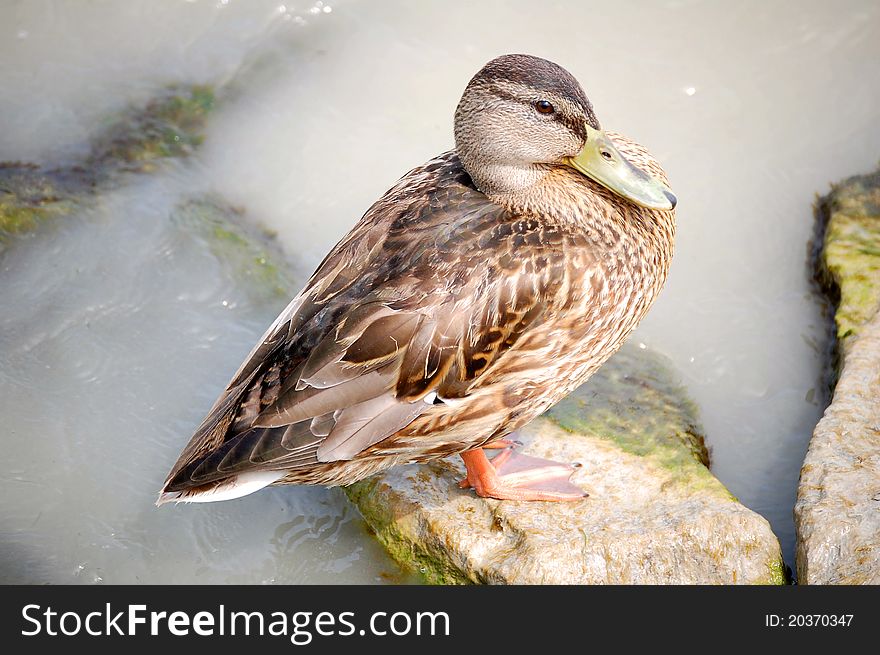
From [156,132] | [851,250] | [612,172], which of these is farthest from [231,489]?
[851,250]

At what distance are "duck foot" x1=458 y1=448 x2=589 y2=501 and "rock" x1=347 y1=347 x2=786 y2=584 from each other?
0.04m

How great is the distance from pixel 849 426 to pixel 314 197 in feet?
9.62

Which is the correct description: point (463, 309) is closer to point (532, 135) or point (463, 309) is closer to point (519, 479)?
point (532, 135)

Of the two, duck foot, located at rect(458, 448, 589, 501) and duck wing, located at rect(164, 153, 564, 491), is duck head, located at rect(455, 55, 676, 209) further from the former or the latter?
duck foot, located at rect(458, 448, 589, 501)

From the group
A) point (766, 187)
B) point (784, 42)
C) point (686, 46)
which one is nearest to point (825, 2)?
point (784, 42)

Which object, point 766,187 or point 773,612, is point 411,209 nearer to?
point 773,612

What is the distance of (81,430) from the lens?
4.34 metres

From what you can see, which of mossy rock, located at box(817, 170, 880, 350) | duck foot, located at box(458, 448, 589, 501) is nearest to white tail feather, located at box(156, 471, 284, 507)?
duck foot, located at box(458, 448, 589, 501)

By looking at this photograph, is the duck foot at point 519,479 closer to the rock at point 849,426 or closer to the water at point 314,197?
the water at point 314,197

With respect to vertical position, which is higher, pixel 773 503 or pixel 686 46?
pixel 686 46

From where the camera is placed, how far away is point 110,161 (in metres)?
5.45

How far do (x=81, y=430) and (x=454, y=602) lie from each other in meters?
1.82

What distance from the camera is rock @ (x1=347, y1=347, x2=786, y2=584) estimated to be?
3.71 meters

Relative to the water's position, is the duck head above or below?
above
